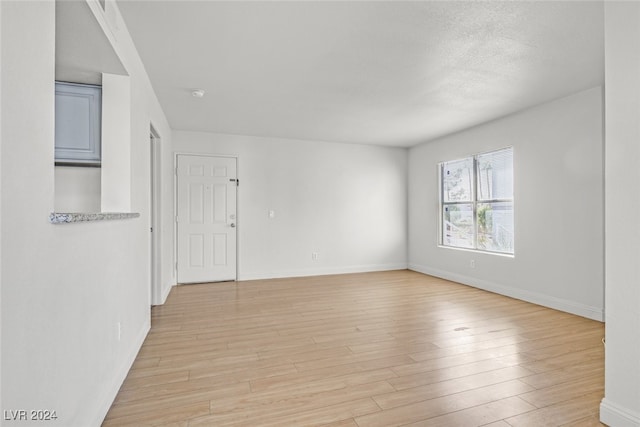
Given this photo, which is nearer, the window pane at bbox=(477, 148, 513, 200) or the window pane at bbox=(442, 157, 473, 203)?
the window pane at bbox=(477, 148, 513, 200)

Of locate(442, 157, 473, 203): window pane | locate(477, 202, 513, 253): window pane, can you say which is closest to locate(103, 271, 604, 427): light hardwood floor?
locate(477, 202, 513, 253): window pane

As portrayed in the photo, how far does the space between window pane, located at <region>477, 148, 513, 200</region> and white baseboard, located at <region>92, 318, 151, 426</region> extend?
15.2 feet

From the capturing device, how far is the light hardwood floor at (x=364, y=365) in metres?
1.88

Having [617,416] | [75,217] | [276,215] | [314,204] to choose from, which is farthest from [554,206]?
[75,217]

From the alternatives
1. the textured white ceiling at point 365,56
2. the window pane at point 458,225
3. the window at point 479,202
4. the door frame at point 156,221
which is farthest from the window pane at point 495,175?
→ the door frame at point 156,221

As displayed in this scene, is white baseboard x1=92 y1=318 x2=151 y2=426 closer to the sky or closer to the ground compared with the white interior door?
closer to the ground

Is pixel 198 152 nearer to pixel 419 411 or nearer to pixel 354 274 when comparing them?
pixel 354 274

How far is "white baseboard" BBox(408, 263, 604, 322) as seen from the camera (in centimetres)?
353

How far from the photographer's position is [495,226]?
15.7 feet

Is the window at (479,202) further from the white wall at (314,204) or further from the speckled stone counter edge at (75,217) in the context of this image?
the speckled stone counter edge at (75,217)

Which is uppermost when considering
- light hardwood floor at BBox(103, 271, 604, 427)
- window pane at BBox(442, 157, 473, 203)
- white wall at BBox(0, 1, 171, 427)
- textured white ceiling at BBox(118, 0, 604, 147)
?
textured white ceiling at BBox(118, 0, 604, 147)

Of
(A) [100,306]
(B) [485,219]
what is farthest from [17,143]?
(B) [485,219]

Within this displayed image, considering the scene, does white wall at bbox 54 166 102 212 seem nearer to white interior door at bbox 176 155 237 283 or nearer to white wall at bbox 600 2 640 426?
white interior door at bbox 176 155 237 283

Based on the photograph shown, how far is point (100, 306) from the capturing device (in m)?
1.79
